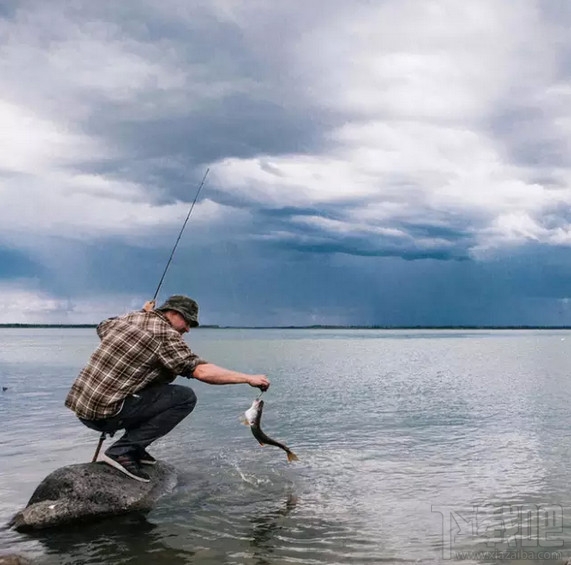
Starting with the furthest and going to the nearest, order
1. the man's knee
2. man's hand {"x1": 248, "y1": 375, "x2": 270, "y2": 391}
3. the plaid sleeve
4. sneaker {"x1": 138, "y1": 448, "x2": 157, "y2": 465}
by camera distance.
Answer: sneaker {"x1": 138, "y1": 448, "x2": 157, "y2": 465} → the man's knee → the plaid sleeve → man's hand {"x1": 248, "y1": 375, "x2": 270, "y2": 391}

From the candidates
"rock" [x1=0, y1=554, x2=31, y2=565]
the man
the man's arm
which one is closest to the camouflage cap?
the man

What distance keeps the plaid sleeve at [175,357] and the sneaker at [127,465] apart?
5.58 feet

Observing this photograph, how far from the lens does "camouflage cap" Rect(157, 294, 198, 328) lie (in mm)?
8523

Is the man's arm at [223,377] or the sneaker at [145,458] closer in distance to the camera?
the man's arm at [223,377]

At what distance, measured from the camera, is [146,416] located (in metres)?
8.60

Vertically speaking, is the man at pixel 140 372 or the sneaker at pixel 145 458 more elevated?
the man at pixel 140 372

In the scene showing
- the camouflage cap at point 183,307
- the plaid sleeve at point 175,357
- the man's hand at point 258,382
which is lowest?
the man's hand at point 258,382

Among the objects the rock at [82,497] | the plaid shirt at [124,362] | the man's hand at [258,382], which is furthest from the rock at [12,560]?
the man's hand at [258,382]

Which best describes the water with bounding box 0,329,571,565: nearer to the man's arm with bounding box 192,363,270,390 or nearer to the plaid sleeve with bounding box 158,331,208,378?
the man's arm with bounding box 192,363,270,390

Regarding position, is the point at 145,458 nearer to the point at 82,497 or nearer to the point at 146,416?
the point at 146,416

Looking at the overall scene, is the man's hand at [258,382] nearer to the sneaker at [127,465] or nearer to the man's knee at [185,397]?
the man's knee at [185,397]

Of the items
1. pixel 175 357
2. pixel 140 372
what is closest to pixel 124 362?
pixel 140 372

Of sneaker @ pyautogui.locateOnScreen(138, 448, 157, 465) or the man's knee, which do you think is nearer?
the man's knee

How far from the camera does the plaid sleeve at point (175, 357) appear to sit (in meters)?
8.07
